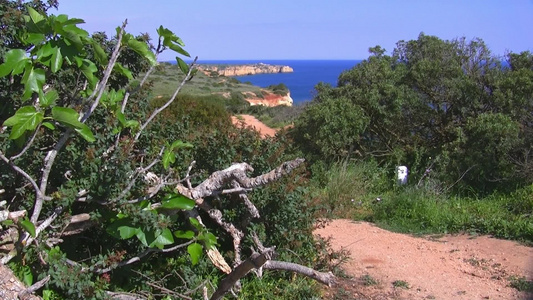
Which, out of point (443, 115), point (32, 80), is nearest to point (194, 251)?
point (32, 80)

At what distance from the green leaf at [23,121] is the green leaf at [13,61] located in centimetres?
23

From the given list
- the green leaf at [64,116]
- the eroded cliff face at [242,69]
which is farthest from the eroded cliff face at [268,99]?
the eroded cliff face at [242,69]

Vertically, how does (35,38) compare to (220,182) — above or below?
above

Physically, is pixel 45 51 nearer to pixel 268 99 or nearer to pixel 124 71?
pixel 124 71

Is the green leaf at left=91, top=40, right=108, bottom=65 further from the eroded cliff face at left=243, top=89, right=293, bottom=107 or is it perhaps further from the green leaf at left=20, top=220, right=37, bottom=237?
the eroded cliff face at left=243, top=89, right=293, bottom=107

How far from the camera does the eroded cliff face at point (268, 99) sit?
A: 38.7 m

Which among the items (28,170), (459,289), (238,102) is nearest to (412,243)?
(459,289)

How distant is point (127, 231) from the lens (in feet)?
11.5

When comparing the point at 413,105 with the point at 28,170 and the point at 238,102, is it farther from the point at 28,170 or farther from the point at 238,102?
the point at 238,102

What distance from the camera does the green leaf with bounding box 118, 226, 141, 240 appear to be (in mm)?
3486

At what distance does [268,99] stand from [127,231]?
38645 millimetres

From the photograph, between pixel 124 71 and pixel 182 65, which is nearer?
pixel 124 71

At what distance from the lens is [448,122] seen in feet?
33.9

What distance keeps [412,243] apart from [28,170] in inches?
171
